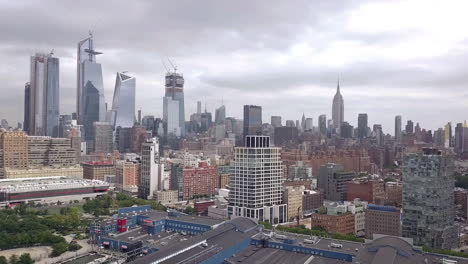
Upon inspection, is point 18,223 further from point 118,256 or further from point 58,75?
point 58,75

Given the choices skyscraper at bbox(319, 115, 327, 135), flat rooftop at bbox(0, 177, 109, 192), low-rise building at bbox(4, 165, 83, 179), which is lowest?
flat rooftop at bbox(0, 177, 109, 192)

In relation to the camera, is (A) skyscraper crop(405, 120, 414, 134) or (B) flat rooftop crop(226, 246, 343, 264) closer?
(B) flat rooftop crop(226, 246, 343, 264)

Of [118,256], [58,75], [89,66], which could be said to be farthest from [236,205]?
[89,66]

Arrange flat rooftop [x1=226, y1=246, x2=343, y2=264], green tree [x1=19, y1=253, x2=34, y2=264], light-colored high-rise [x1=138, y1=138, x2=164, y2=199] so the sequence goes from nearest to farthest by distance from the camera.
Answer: flat rooftop [x1=226, y1=246, x2=343, y2=264]
green tree [x1=19, y1=253, x2=34, y2=264]
light-colored high-rise [x1=138, y1=138, x2=164, y2=199]

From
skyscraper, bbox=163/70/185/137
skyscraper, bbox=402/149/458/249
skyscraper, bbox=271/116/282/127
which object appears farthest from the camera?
skyscraper, bbox=163/70/185/137

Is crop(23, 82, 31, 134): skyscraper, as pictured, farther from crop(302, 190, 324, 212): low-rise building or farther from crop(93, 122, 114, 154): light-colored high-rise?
crop(302, 190, 324, 212): low-rise building

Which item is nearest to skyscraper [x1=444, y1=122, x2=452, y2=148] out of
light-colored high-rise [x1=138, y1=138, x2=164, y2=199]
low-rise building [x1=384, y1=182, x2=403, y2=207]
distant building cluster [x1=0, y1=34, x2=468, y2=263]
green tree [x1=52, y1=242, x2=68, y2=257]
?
distant building cluster [x1=0, y1=34, x2=468, y2=263]

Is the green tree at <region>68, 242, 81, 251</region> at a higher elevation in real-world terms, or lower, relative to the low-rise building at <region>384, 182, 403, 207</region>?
lower

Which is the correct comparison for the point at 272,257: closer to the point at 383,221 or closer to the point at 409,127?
the point at 383,221
